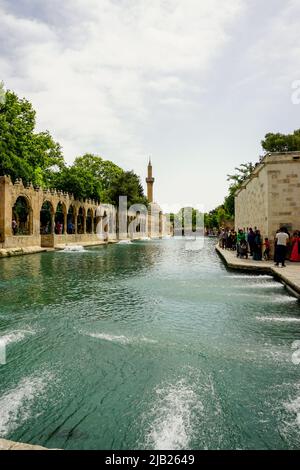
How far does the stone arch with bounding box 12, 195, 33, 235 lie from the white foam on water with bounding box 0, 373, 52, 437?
81.4 feet

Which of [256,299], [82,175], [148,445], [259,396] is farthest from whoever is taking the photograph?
[82,175]

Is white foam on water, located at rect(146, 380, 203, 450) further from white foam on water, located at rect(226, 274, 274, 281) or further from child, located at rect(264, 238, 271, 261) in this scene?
child, located at rect(264, 238, 271, 261)

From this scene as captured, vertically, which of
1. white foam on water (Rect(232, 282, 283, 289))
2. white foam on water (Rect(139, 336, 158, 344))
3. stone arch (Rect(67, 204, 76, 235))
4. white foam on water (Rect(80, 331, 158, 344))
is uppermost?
stone arch (Rect(67, 204, 76, 235))

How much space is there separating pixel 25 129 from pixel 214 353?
30616 millimetres

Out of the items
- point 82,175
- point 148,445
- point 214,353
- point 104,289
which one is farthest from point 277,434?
point 82,175

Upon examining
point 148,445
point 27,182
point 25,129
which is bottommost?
point 148,445

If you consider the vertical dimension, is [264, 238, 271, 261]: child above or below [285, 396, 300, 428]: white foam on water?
above

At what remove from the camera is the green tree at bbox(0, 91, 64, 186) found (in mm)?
26562

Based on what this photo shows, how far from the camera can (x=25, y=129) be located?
102 ft

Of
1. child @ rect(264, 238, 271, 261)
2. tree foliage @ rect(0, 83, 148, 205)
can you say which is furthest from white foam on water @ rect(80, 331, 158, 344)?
tree foliage @ rect(0, 83, 148, 205)

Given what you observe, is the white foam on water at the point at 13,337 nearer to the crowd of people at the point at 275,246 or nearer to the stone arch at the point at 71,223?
the crowd of people at the point at 275,246

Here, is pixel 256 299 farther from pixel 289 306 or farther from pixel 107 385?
pixel 107 385

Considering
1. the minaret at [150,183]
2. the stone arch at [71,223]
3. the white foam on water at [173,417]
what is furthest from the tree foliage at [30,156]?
the minaret at [150,183]

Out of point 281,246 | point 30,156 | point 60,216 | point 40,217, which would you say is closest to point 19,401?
point 281,246
